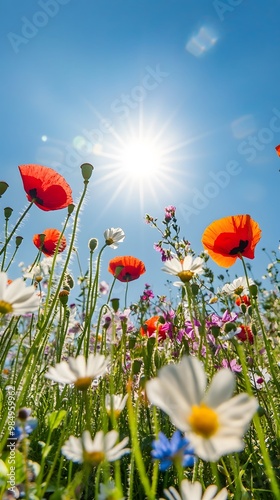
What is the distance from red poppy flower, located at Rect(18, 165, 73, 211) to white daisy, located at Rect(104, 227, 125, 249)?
0.76 ft

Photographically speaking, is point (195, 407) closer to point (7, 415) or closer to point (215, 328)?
point (7, 415)

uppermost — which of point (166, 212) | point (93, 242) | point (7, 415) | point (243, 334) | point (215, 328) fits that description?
point (166, 212)

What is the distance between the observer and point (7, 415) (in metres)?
1.12

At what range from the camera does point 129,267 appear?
8.66ft

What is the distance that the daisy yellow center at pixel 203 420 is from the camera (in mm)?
453

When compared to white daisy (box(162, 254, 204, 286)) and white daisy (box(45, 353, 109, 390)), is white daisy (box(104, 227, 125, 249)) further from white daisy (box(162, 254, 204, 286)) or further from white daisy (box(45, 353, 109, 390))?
white daisy (box(45, 353, 109, 390))

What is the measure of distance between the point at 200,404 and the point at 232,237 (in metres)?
1.56

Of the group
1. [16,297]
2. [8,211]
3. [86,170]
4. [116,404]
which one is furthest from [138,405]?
[8,211]

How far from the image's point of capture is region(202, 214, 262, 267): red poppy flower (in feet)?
6.33

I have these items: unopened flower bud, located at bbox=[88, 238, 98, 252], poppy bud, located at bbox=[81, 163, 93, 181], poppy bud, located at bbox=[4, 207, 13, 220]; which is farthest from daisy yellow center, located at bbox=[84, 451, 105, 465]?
poppy bud, located at bbox=[4, 207, 13, 220]

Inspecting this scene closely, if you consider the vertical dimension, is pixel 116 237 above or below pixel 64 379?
above

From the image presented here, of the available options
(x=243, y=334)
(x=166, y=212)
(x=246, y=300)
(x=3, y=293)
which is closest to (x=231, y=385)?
(x=3, y=293)

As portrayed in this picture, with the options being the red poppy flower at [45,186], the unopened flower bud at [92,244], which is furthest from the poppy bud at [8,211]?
the unopened flower bud at [92,244]

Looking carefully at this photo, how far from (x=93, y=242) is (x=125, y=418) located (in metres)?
0.81
